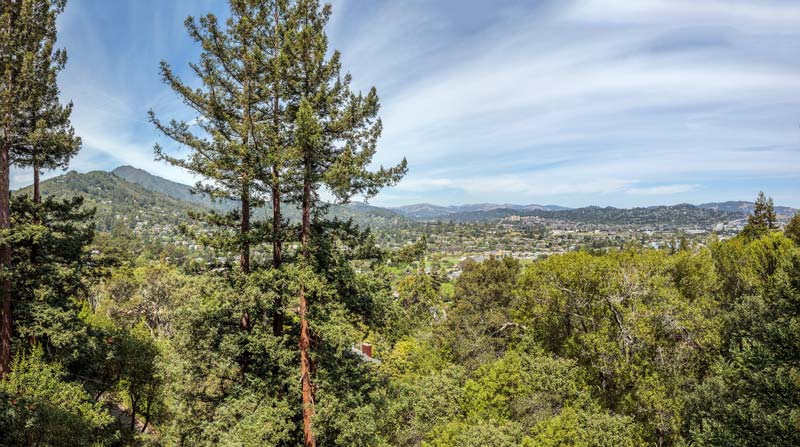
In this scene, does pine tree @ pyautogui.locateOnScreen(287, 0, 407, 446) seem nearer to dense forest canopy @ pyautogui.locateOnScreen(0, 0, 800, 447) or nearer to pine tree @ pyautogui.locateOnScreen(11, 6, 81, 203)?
dense forest canopy @ pyautogui.locateOnScreen(0, 0, 800, 447)

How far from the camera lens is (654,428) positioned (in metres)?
13.1

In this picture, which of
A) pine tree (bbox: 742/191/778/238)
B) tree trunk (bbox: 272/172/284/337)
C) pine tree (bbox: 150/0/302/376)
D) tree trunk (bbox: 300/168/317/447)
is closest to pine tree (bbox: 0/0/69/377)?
pine tree (bbox: 150/0/302/376)

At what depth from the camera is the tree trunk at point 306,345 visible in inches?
340

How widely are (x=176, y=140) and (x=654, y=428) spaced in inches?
728

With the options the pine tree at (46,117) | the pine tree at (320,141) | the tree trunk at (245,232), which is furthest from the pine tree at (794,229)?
the pine tree at (46,117)

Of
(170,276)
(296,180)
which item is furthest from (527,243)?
(296,180)

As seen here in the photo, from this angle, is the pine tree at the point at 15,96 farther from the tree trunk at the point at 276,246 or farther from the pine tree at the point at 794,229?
the pine tree at the point at 794,229

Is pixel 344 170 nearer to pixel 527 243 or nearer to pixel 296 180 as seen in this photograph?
pixel 296 180

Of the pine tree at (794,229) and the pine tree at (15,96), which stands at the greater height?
the pine tree at (15,96)

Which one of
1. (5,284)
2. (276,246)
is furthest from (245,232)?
(5,284)

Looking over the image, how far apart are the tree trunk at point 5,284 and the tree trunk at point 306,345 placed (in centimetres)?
907

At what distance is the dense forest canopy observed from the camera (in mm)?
8945

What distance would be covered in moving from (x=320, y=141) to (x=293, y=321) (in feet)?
17.2

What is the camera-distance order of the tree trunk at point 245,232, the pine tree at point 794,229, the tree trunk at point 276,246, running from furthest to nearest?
the pine tree at point 794,229
the tree trunk at point 276,246
the tree trunk at point 245,232
